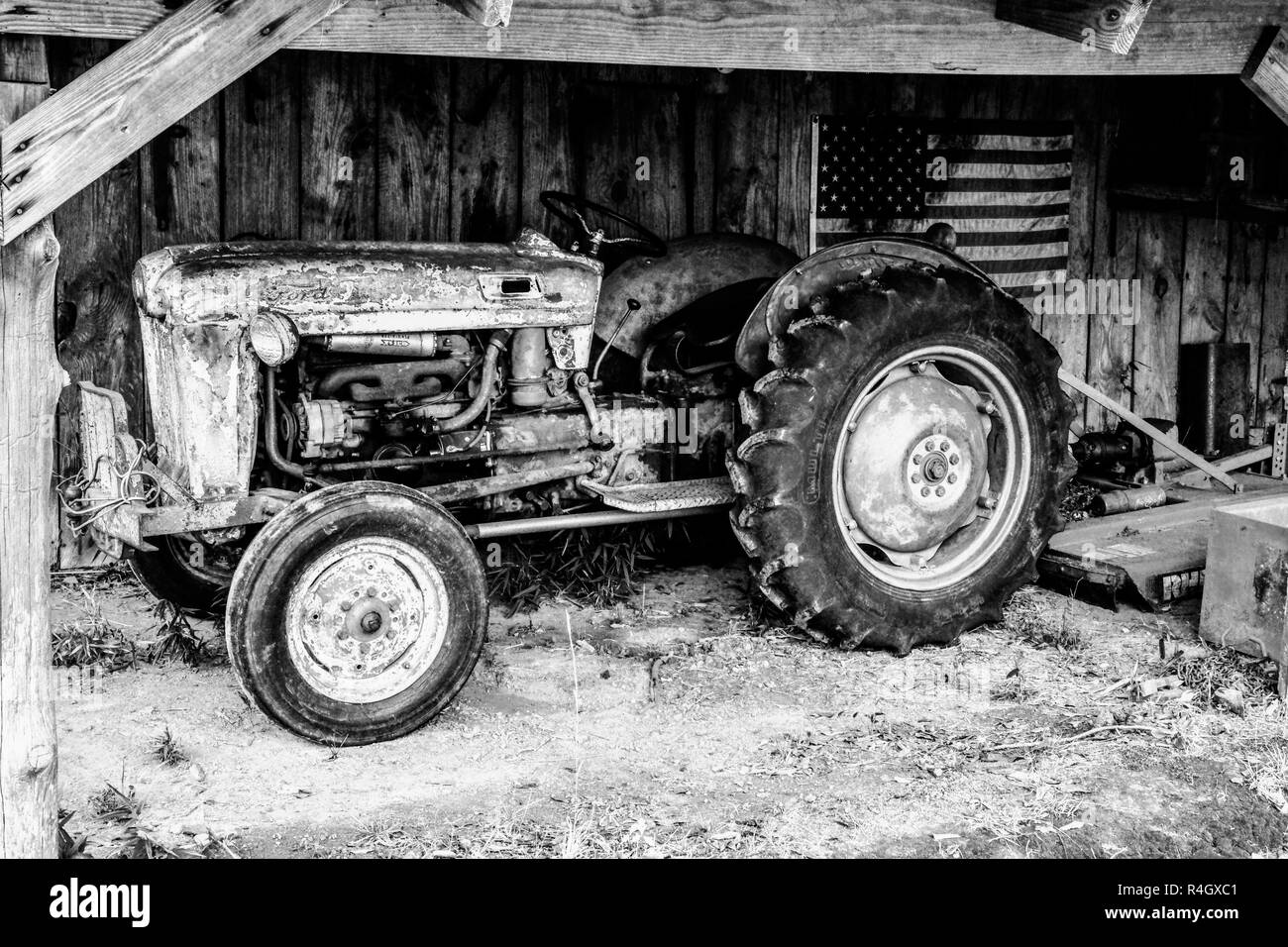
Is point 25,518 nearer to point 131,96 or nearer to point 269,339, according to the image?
point 131,96

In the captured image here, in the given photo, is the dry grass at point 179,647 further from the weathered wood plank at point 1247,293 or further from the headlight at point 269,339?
the weathered wood plank at point 1247,293

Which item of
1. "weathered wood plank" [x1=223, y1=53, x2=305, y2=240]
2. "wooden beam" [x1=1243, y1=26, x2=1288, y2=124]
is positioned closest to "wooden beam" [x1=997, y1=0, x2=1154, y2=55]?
"wooden beam" [x1=1243, y1=26, x2=1288, y2=124]

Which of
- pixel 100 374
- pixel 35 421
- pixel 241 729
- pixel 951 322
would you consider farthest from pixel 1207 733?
pixel 100 374

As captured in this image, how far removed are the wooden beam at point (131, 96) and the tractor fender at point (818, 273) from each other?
84.5 inches

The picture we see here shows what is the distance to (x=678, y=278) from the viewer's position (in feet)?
19.2

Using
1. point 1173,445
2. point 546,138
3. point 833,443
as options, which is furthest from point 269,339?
point 1173,445

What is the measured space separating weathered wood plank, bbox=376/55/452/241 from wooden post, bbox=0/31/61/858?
2.87m

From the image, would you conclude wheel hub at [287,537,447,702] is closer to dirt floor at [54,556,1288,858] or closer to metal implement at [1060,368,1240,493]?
dirt floor at [54,556,1288,858]

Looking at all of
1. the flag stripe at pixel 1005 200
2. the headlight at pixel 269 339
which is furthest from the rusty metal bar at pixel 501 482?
the flag stripe at pixel 1005 200

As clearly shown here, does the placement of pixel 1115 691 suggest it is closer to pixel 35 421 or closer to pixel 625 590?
pixel 625 590

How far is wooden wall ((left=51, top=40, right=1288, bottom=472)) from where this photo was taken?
5727 millimetres

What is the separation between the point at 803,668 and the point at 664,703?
607mm

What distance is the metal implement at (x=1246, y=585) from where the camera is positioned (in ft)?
15.9

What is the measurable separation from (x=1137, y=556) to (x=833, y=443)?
1616 millimetres
